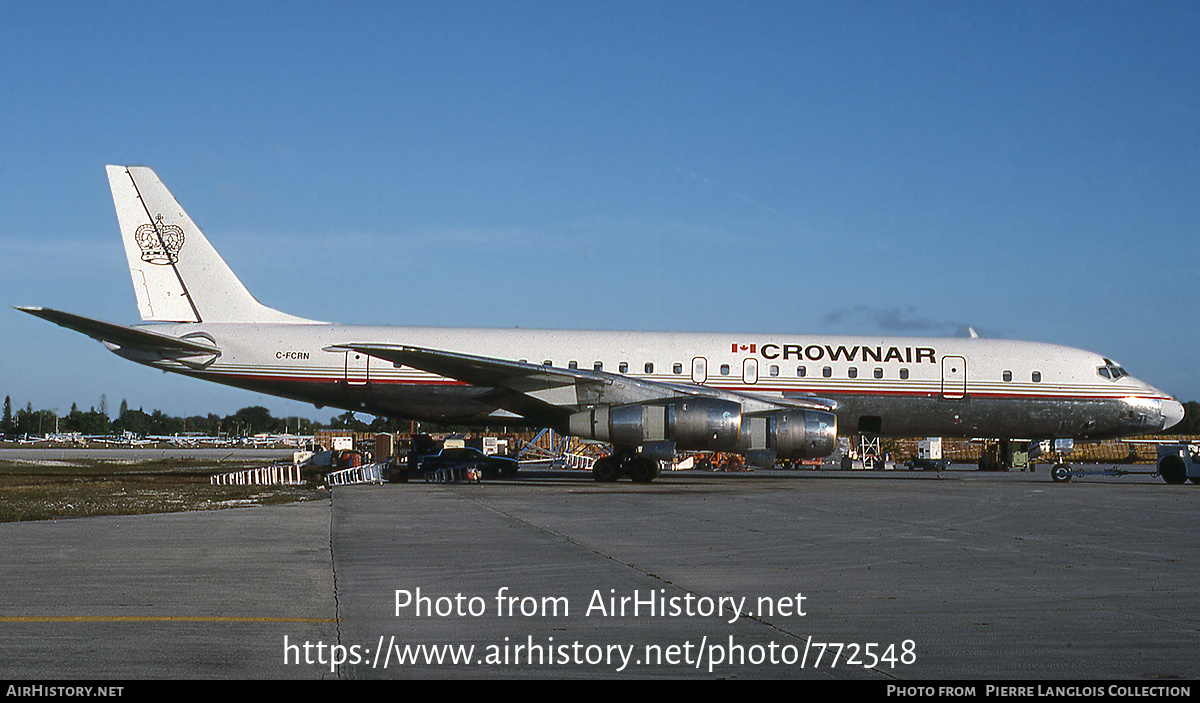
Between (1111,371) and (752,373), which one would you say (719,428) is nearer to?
(752,373)

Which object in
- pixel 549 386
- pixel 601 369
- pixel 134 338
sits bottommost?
pixel 549 386

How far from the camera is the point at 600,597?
6.69m

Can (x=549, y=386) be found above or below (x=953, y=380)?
below

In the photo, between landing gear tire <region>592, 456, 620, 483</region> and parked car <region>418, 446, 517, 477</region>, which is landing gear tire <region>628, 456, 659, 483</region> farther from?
parked car <region>418, 446, 517, 477</region>

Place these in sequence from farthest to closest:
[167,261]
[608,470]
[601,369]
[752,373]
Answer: [167,261], [752,373], [601,369], [608,470]

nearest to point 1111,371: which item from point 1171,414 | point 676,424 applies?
point 1171,414

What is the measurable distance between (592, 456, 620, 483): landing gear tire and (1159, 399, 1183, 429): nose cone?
14282 mm

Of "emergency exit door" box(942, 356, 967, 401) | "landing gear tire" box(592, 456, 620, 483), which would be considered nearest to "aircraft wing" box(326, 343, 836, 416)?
"landing gear tire" box(592, 456, 620, 483)

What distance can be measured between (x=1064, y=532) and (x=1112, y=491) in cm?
1037

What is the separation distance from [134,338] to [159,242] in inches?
122

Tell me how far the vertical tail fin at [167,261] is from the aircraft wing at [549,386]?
14.8 feet

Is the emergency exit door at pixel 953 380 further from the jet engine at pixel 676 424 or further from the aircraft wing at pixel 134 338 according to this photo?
the aircraft wing at pixel 134 338

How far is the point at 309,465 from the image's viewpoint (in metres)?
33.6
